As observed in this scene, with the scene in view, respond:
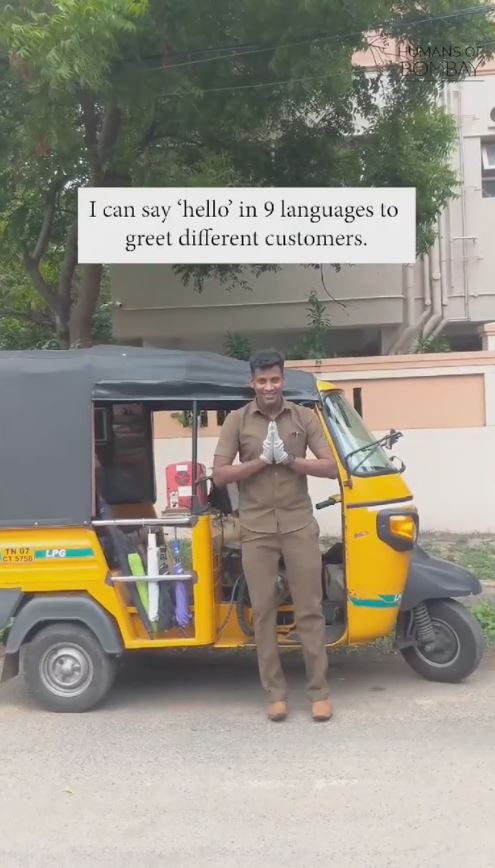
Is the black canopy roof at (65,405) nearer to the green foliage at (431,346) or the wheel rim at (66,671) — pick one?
the wheel rim at (66,671)

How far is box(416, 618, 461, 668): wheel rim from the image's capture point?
5449 mm

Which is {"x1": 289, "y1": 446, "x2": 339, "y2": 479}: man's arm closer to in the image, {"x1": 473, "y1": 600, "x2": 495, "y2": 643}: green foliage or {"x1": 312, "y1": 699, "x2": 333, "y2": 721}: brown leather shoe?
{"x1": 312, "y1": 699, "x2": 333, "y2": 721}: brown leather shoe

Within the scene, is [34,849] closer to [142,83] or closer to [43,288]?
[142,83]

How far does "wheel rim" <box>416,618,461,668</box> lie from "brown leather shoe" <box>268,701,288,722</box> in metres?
1.03

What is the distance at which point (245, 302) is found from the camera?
12.8 meters

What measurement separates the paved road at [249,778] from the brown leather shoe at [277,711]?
61mm

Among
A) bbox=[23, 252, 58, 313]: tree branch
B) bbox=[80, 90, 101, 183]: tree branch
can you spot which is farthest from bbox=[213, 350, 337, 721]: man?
bbox=[23, 252, 58, 313]: tree branch

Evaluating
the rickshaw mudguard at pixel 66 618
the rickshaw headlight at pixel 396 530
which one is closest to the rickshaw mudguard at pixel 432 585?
the rickshaw headlight at pixel 396 530

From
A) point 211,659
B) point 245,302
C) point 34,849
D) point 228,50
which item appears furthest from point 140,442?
point 245,302

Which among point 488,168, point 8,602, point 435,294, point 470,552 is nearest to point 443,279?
point 435,294

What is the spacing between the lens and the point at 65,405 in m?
5.20

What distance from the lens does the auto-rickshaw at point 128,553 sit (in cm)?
515

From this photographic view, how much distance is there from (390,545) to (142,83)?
5.76m

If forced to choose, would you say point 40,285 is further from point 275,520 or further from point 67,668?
point 275,520
